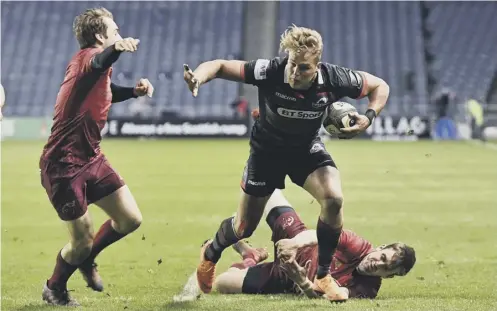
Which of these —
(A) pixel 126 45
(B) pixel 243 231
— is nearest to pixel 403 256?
(B) pixel 243 231

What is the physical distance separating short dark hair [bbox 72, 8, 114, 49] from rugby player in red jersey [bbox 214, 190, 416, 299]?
2.38m

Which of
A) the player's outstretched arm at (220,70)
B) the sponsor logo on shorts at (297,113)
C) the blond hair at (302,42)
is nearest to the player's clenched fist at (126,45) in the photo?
the player's outstretched arm at (220,70)

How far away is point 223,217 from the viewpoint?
1617 cm

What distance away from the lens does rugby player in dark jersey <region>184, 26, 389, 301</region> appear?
28.1 ft

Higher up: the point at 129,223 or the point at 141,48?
the point at 141,48

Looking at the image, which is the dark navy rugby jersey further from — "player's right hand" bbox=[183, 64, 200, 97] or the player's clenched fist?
the player's clenched fist

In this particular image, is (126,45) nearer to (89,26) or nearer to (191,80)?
(191,80)

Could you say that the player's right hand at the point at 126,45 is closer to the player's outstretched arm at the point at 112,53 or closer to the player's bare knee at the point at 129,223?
the player's outstretched arm at the point at 112,53

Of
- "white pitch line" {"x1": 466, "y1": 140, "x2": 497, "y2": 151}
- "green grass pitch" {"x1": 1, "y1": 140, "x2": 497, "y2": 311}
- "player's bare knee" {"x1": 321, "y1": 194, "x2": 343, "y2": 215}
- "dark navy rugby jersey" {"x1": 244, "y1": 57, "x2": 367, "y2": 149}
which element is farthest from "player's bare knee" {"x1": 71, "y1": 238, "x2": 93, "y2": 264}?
"white pitch line" {"x1": 466, "y1": 140, "x2": 497, "y2": 151}

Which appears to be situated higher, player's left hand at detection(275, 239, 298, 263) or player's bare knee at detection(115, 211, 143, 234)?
player's bare knee at detection(115, 211, 143, 234)

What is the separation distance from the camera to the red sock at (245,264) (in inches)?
382

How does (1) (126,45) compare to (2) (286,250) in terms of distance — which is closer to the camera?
(1) (126,45)

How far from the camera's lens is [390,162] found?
27.9 metres

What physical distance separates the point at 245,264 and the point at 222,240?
471 millimetres
